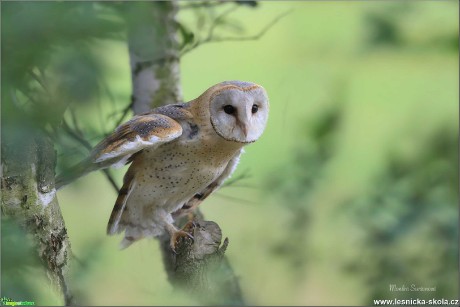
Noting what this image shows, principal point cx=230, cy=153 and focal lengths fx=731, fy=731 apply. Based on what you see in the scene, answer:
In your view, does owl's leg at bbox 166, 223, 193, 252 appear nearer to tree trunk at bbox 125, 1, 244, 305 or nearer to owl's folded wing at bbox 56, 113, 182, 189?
tree trunk at bbox 125, 1, 244, 305

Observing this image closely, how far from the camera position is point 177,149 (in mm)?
2992

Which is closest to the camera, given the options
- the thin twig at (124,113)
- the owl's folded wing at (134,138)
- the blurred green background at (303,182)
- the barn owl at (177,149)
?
the blurred green background at (303,182)

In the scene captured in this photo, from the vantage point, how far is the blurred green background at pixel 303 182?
942 millimetres

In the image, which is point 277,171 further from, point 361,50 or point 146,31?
point 146,31

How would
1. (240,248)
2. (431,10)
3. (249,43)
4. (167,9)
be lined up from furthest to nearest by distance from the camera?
(249,43) < (240,248) < (167,9) < (431,10)

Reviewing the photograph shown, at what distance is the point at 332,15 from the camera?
661 cm

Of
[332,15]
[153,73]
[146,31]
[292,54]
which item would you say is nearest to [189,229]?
[153,73]

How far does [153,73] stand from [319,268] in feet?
4.42

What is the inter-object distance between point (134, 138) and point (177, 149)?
35 centimetres

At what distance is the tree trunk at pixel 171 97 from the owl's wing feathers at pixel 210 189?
24cm

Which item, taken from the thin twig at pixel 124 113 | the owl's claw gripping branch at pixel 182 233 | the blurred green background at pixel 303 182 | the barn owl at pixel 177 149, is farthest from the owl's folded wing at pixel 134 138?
the thin twig at pixel 124 113

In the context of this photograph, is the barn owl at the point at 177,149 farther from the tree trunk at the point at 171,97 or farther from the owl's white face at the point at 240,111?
the tree trunk at the point at 171,97

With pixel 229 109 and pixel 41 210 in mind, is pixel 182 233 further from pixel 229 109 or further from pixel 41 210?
pixel 41 210

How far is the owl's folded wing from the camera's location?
2.63 metres
